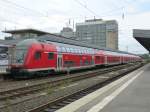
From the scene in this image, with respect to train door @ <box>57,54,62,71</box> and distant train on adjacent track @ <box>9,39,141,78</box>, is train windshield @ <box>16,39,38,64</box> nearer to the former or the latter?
distant train on adjacent track @ <box>9,39,141,78</box>

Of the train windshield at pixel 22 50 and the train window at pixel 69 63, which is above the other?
the train windshield at pixel 22 50

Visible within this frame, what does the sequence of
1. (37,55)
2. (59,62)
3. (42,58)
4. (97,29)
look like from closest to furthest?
(37,55), (42,58), (59,62), (97,29)

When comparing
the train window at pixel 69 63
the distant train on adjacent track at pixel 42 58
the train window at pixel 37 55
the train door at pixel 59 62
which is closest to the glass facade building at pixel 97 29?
the distant train on adjacent track at pixel 42 58

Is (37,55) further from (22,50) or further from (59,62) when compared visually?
(59,62)

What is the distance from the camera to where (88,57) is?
37312mm

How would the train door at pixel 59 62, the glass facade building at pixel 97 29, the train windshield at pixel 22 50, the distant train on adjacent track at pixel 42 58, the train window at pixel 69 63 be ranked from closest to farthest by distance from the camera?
the distant train on adjacent track at pixel 42 58, the train windshield at pixel 22 50, the train door at pixel 59 62, the train window at pixel 69 63, the glass facade building at pixel 97 29

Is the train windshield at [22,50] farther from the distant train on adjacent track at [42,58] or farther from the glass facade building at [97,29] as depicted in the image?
the glass facade building at [97,29]

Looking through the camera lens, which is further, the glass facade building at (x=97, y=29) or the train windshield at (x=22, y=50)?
the glass facade building at (x=97, y=29)

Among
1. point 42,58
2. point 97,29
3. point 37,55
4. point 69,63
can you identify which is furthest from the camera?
point 97,29

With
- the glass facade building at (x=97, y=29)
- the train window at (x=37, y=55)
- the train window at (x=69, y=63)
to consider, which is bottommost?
the train window at (x=69, y=63)

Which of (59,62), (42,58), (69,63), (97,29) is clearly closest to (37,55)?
(42,58)

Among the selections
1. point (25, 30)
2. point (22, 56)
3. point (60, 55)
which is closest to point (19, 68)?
point (22, 56)

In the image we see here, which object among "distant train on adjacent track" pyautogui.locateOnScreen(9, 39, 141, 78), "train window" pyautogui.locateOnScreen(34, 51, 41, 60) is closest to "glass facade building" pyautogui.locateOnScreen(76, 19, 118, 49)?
"distant train on adjacent track" pyautogui.locateOnScreen(9, 39, 141, 78)

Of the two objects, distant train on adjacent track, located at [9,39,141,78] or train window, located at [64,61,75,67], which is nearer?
distant train on adjacent track, located at [9,39,141,78]
